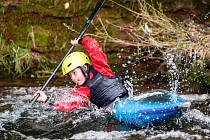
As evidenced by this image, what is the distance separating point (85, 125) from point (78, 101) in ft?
1.45

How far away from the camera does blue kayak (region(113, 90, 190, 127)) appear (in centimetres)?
588

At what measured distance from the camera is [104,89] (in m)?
6.44

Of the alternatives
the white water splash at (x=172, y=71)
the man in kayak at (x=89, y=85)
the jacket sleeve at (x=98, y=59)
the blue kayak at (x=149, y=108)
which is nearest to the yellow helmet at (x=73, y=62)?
the man in kayak at (x=89, y=85)

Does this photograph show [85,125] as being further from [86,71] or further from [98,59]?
[98,59]

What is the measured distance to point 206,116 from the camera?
6340 mm

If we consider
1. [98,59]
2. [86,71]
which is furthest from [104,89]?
[98,59]

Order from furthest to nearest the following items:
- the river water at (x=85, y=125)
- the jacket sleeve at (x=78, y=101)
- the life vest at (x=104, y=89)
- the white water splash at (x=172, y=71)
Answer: the white water splash at (x=172, y=71) < the jacket sleeve at (x=78, y=101) < the life vest at (x=104, y=89) < the river water at (x=85, y=125)

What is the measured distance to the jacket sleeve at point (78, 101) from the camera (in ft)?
21.5

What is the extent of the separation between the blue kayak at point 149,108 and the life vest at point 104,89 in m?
0.20

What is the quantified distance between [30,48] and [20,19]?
600 millimetres

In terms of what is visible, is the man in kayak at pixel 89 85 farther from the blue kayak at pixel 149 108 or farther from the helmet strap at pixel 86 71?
the blue kayak at pixel 149 108

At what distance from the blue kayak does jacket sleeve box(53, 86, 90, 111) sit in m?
0.50

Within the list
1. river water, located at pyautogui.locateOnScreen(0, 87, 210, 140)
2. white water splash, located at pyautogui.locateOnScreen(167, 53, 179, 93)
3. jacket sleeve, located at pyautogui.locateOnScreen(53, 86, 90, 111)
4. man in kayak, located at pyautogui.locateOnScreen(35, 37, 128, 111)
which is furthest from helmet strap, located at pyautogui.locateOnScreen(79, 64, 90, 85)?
white water splash, located at pyautogui.locateOnScreen(167, 53, 179, 93)

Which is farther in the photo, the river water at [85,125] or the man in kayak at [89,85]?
the man in kayak at [89,85]
